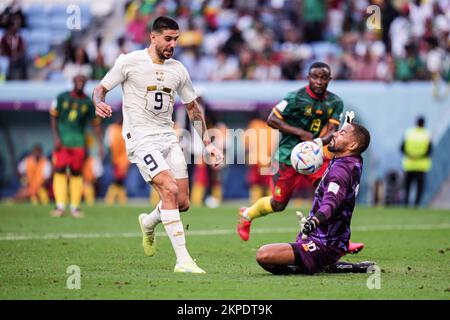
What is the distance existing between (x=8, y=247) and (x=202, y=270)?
12.1 feet

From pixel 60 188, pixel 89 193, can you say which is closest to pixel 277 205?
pixel 60 188

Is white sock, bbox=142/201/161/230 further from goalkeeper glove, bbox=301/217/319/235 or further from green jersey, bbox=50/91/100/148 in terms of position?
green jersey, bbox=50/91/100/148

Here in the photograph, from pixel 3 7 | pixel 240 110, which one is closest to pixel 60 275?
pixel 240 110

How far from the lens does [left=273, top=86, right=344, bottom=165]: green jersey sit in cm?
1363

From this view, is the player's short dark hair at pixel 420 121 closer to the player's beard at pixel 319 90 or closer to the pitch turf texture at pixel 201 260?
the pitch turf texture at pixel 201 260

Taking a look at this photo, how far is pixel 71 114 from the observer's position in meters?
19.2

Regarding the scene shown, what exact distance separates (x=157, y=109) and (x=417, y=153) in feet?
49.1

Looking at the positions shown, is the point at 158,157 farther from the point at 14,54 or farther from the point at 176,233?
the point at 14,54

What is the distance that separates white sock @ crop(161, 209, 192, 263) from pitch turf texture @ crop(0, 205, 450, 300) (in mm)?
237

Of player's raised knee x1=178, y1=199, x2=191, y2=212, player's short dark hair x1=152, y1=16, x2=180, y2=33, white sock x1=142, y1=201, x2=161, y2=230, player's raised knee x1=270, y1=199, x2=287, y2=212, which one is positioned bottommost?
player's raised knee x1=270, y1=199, x2=287, y2=212

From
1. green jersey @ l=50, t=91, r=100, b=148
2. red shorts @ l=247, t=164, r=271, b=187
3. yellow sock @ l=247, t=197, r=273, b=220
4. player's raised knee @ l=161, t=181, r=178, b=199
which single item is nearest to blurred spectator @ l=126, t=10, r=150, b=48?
red shorts @ l=247, t=164, r=271, b=187

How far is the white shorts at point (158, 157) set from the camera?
10.6 meters

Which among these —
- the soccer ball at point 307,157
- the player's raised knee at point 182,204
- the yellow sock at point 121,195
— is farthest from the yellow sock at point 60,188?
the soccer ball at point 307,157

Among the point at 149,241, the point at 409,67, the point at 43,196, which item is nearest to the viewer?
the point at 149,241
